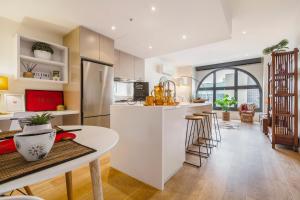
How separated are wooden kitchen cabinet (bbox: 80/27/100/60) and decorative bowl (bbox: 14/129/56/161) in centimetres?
263

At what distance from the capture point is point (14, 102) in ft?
8.35

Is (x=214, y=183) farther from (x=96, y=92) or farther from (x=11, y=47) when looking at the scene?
(x=11, y=47)

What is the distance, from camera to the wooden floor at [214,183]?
1.54m

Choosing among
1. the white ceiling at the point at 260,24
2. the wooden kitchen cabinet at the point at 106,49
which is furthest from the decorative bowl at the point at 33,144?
the white ceiling at the point at 260,24

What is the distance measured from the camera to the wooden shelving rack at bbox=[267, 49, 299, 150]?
9.02 ft

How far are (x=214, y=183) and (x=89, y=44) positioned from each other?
3.27 meters

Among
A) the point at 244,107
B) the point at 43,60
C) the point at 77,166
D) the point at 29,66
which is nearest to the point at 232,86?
the point at 244,107

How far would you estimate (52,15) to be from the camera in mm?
2436

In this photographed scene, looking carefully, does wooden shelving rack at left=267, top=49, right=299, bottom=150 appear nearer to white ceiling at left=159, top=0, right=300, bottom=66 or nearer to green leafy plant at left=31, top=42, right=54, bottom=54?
white ceiling at left=159, top=0, right=300, bottom=66

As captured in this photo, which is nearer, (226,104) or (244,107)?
(244,107)

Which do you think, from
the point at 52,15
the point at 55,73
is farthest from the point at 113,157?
the point at 52,15

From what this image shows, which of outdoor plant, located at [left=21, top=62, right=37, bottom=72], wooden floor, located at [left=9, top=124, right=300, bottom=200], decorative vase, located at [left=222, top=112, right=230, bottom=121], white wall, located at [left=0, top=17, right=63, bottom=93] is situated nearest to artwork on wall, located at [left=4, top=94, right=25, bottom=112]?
white wall, located at [left=0, top=17, right=63, bottom=93]

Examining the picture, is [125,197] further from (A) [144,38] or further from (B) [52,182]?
(A) [144,38]

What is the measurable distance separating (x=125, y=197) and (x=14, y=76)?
283 cm
